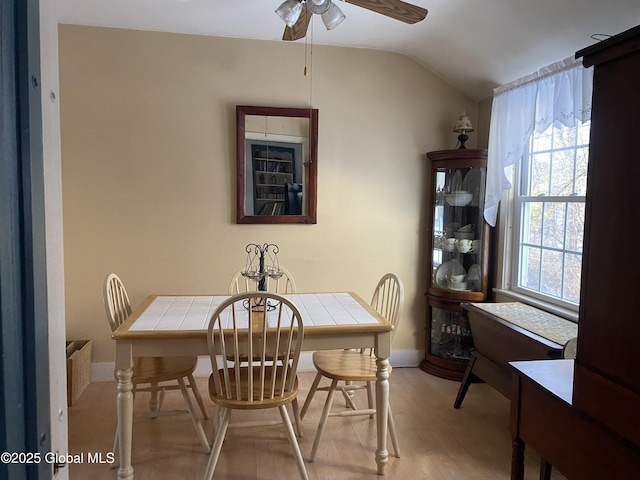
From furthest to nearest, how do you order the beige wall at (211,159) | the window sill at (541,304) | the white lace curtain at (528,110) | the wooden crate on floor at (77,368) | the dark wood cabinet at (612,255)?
the beige wall at (211,159)
the wooden crate on floor at (77,368)
the window sill at (541,304)
the white lace curtain at (528,110)
the dark wood cabinet at (612,255)

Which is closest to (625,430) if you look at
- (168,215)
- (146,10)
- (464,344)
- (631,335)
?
(631,335)

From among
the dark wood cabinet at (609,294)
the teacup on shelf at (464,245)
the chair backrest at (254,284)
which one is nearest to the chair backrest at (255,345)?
the chair backrest at (254,284)

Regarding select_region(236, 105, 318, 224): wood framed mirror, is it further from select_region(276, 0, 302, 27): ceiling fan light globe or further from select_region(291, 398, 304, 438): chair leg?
select_region(291, 398, 304, 438): chair leg

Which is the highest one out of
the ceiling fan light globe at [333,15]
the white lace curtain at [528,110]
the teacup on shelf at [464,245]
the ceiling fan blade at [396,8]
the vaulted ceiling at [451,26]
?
the vaulted ceiling at [451,26]

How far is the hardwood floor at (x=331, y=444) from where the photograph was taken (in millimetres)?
2275

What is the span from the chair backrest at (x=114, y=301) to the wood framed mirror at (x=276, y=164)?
1.01 m

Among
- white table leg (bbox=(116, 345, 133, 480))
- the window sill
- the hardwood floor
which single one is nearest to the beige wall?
the window sill

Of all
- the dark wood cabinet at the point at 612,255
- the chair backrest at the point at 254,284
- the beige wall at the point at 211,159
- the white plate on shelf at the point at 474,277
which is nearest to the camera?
the dark wood cabinet at the point at 612,255

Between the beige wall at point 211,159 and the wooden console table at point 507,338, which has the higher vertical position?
the beige wall at point 211,159

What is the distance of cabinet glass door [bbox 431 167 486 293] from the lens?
3.39 meters

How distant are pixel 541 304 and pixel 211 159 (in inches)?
93.4

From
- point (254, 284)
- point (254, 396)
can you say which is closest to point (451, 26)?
point (254, 284)

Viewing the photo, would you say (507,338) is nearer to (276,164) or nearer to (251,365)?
(251,365)

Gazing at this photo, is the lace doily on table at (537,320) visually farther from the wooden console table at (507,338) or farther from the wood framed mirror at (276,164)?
the wood framed mirror at (276,164)
